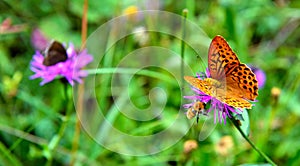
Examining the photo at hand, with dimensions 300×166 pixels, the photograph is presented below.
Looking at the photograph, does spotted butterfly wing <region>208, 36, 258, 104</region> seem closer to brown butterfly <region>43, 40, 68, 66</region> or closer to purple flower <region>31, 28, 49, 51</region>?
brown butterfly <region>43, 40, 68, 66</region>

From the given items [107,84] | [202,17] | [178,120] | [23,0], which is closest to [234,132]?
[178,120]

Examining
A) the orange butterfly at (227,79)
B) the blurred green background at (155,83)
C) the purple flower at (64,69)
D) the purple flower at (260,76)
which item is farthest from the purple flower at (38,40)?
the orange butterfly at (227,79)

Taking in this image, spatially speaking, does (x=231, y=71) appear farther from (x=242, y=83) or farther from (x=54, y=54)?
(x=54, y=54)

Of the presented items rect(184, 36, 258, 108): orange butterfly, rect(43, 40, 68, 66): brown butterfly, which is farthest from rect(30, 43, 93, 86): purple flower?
rect(184, 36, 258, 108): orange butterfly

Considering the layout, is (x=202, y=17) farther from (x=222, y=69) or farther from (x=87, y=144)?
(x=222, y=69)

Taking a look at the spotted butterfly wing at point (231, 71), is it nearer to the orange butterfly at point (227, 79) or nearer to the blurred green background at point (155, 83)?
the orange butterfly at point (227, 79)

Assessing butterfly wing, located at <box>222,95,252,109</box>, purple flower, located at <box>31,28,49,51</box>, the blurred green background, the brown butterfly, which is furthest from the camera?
purple flower, located at <box>31,28,49,51</box>
